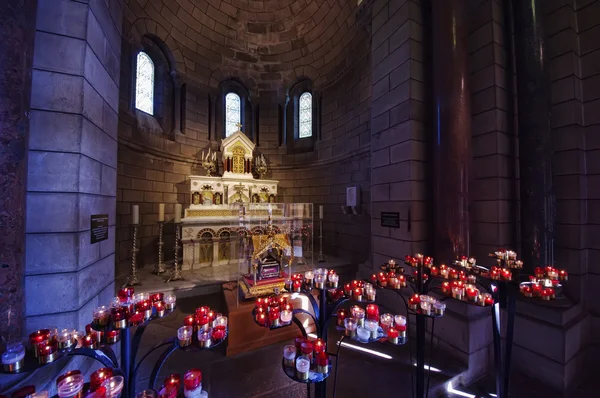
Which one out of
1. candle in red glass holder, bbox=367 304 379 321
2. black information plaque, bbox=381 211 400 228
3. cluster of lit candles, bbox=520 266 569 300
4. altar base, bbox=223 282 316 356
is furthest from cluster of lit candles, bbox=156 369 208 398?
black information plaque, bbox=381 211 400 228

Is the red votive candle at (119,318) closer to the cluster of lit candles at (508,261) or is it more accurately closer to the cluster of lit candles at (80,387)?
the cluster of lit candles at (80,387)

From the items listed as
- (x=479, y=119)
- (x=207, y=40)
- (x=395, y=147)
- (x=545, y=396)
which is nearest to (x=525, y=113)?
(x=479, y=119)

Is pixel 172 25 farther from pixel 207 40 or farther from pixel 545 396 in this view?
pixel 545 396

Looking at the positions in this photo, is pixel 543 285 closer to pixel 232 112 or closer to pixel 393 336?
pixel 393 336

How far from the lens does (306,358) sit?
1.23m

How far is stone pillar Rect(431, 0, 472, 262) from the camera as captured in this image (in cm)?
314

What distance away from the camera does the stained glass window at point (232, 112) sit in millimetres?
8383

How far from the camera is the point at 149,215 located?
6348 millimetres

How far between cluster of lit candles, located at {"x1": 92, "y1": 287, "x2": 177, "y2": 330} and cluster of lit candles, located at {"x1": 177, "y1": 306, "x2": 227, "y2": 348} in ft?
0.93

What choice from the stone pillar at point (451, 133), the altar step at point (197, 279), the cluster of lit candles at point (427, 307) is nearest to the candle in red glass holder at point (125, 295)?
the cluster of lit candles at point (427, 307)

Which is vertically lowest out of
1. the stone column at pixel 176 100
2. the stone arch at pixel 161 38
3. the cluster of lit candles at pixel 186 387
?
the cluster of lit candles at pixel 186 387

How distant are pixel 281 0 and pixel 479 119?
820 cm

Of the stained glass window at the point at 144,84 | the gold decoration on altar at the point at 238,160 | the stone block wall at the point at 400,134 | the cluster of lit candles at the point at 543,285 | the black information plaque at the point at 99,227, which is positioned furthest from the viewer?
the gold decoration on altar at the point at 238,160

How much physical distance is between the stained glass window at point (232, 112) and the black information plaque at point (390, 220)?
643 cm
